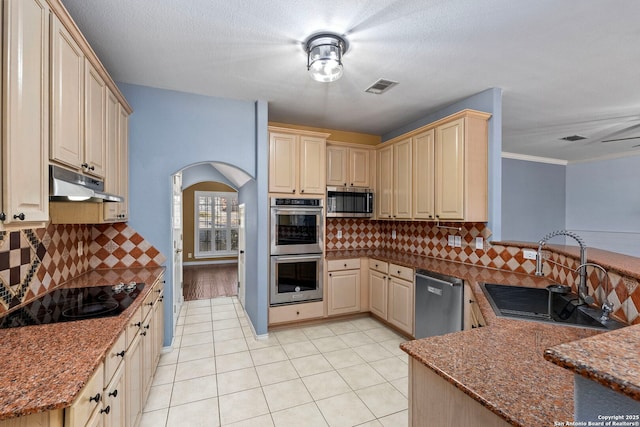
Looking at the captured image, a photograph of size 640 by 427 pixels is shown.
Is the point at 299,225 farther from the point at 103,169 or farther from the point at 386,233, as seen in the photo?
the point at 103,169

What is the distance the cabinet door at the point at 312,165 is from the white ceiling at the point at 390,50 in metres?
0.41

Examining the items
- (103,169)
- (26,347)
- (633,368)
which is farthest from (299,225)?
(633,368)

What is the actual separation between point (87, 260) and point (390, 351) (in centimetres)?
316

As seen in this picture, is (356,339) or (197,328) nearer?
(356,339)

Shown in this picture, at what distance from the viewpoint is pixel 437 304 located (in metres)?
2.88

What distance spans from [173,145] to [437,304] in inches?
125

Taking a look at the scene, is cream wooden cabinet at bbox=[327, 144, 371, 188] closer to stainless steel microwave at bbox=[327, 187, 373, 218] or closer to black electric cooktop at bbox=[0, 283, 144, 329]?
stainless steel microwave at bbox=[327, 187, 373, 218]

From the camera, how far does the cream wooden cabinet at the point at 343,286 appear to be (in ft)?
12.4

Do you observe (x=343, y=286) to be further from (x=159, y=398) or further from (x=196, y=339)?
(x=159, y=398)

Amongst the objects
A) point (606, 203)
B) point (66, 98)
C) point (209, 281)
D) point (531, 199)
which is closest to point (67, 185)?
point (66, 98)

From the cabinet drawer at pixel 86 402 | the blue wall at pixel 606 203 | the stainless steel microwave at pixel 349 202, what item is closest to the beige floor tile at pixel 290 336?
the stainless steel microwave at pixel 349 202

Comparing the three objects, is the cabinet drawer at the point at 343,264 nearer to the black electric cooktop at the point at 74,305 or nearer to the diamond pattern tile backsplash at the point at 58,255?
the diamond pattern tile backsplash at the point at 58,255

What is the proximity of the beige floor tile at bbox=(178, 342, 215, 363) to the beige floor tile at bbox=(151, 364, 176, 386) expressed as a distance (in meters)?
0.15

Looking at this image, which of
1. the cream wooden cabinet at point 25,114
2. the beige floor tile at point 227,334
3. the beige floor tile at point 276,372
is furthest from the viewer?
the beige floor tile at point 227,334
